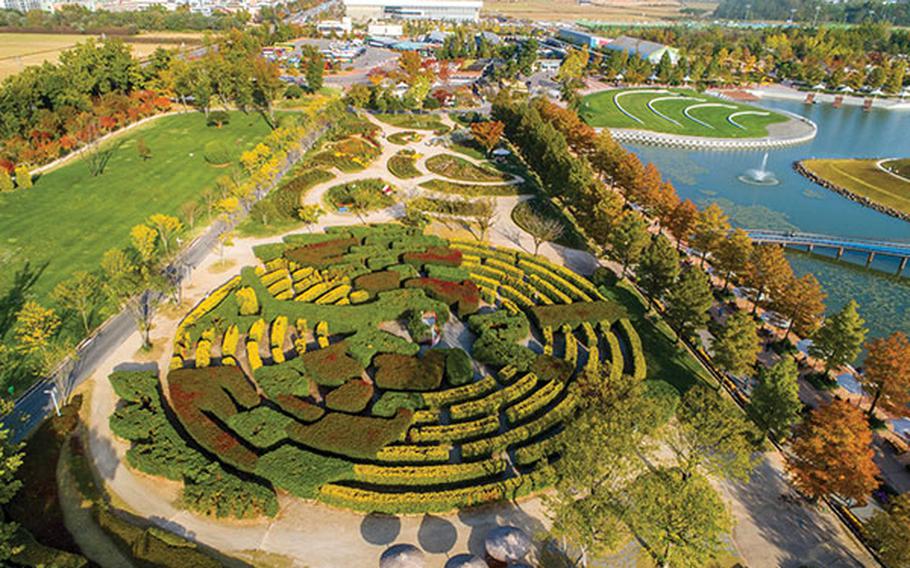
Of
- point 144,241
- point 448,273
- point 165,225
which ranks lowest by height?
point 448,273

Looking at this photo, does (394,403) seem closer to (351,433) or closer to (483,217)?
(351,433)

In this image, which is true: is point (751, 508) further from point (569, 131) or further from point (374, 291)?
point (569, 131)

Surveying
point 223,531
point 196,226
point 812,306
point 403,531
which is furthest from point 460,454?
point 196,226

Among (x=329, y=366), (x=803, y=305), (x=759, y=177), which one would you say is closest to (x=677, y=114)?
(x=759, y=177)

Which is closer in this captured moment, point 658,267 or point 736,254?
point 658,267

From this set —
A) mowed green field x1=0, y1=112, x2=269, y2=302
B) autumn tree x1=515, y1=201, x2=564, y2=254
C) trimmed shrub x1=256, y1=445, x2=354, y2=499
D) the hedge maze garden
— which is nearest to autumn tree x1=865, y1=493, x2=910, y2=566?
the hedge maze garden

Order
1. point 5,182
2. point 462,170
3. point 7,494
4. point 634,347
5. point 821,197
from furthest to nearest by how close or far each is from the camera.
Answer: point 821,197 < point 462,170 < point 5,182 < point 634,347 < point 7,494
